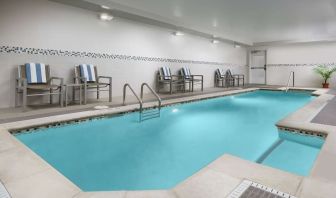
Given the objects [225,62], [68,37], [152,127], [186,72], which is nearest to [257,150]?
[152,127]

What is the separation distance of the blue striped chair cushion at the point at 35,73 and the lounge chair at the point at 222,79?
683 centimetres

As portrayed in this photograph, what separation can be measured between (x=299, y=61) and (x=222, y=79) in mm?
4121

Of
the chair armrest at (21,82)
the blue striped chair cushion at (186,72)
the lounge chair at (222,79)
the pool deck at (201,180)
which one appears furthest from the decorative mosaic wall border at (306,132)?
the lounge chair at (222,79)

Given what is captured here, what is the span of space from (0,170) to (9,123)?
1.54 meters

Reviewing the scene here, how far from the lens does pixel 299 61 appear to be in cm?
1062

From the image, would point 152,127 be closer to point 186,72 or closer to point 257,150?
point 257,150

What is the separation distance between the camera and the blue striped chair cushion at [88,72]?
487 centimetres

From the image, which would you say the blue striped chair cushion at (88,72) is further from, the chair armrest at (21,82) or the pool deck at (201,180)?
the pool deck at (201,180)

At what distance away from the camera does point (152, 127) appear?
12.2ft

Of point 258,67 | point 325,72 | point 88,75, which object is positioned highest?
point 258,67

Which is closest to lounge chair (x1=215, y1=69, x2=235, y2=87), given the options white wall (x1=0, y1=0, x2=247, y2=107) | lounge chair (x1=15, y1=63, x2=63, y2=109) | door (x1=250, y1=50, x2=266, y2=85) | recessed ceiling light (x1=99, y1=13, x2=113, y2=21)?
white wall (x1=0, y1=0, x2=247, y2=107)

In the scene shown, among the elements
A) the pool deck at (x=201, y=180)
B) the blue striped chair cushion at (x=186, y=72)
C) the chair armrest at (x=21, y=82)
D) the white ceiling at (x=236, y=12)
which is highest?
the white ceiling at (x=236, y=12)

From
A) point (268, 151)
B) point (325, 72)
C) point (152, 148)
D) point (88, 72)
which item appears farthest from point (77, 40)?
point (325, 72)

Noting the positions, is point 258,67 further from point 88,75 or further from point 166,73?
point 88,75
